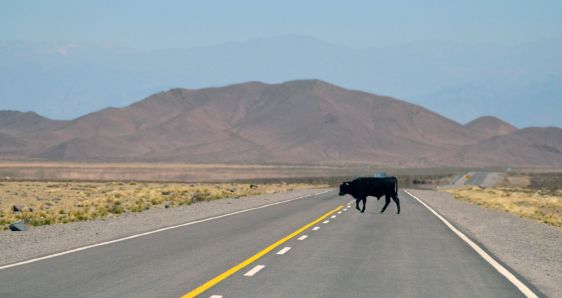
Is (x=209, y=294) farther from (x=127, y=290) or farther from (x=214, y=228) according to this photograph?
(x=214, y=228)

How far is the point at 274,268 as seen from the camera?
1312 centimetres

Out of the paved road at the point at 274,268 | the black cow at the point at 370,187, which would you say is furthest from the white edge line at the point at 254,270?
the black cow at the point at 370,187

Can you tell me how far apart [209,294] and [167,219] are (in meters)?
15.8

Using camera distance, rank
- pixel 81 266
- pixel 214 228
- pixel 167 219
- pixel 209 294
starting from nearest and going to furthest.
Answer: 1. pixel 209 294
2. pixel 81 266
3. pixel 214 228
4. pixel 167 219

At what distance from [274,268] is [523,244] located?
8.25m

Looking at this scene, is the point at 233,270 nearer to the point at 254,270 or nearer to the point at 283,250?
the point at 254,270

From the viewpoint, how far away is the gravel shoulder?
13.0m

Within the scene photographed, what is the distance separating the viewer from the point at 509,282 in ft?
39.8

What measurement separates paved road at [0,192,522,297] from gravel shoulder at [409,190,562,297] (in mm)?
608

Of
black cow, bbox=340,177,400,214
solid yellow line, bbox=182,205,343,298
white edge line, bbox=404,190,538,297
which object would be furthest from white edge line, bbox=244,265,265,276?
black cow, bbox=340,177,400,214

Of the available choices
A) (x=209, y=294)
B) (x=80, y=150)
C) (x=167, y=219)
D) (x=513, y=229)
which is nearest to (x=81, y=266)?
(x=209, y=294)

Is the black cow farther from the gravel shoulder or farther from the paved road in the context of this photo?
the paved road

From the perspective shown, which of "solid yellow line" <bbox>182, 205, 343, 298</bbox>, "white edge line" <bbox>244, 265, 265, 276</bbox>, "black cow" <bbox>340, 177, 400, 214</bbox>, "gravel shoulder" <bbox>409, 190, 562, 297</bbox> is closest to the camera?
"solid yellow line" <bbox>182, 205, 343, 298</bbox>

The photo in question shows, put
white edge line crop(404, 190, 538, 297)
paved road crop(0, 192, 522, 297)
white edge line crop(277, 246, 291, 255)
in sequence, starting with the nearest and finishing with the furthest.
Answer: paved road crop(0, 192, 522, 297)
white edge line crop(404, 190, 538, 297)
white edge line crop(277, 246, 291, 255)
